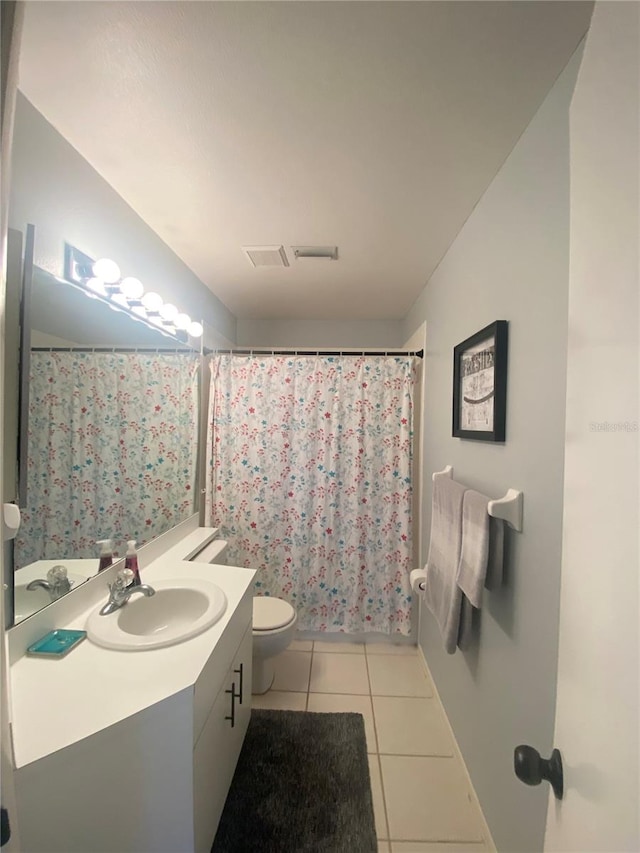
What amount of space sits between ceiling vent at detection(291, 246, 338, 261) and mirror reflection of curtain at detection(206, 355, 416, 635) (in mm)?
632

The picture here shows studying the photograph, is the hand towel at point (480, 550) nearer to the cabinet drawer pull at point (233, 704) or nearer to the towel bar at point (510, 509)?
the towel bar at point (510, 509)

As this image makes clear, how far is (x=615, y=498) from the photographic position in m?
0.41

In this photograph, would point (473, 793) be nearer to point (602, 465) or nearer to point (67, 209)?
point (602, 465)

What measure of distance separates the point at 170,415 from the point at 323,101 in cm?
148

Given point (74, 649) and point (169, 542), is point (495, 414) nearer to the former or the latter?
point (74, 649)

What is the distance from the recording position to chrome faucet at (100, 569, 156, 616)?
3.85ft

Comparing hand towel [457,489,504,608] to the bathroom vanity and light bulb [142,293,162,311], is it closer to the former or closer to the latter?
the bathroom vanity

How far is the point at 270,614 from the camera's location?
1.80 meters

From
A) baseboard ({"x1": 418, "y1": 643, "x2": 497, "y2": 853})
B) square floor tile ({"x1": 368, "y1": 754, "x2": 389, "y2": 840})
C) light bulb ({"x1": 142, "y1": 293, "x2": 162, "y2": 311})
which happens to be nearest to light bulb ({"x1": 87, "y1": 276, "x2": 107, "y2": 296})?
light bulb ({"x1": 142, "y1": 293, "x2": 162, "y2": 311})

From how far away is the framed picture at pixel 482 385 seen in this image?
110 centimetres

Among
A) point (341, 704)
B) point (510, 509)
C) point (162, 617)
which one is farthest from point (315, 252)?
point (341, 704)

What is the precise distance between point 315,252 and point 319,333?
48.1 inches

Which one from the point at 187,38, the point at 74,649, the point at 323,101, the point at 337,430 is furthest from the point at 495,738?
the point at 187,38

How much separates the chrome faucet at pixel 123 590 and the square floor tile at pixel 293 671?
1.09 meters
